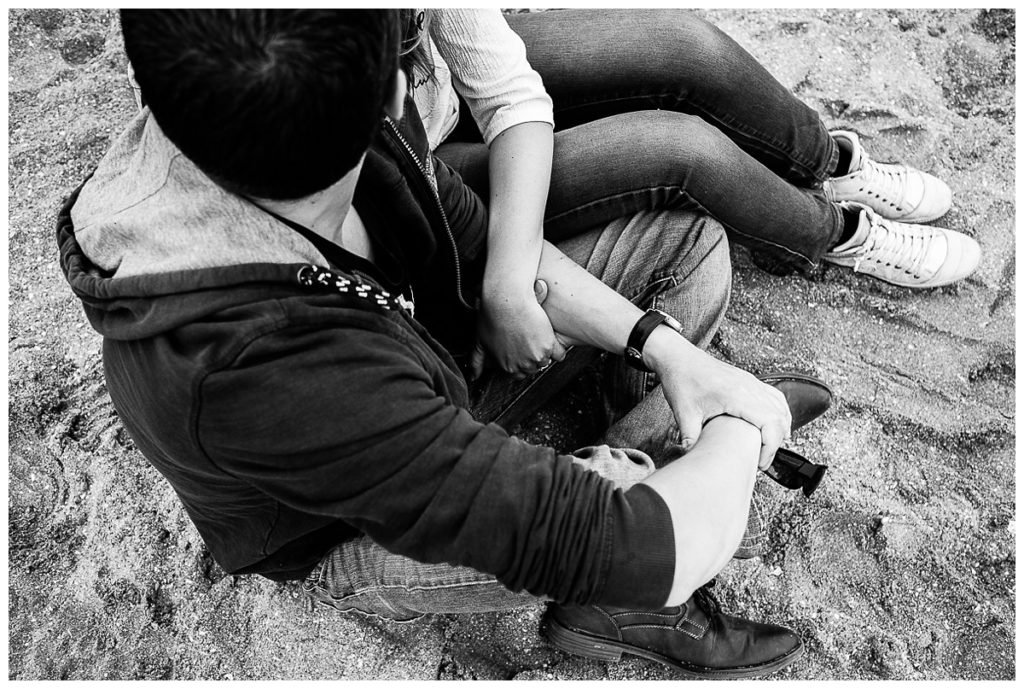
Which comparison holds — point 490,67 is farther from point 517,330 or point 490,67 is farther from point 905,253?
point 905,253

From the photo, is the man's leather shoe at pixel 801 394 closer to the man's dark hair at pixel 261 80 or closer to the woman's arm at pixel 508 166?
the woman's arm at pixel 508 166

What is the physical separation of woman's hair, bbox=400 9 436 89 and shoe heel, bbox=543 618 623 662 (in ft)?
3.81

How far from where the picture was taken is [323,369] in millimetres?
932

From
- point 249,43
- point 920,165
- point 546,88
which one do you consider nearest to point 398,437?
point 249,43

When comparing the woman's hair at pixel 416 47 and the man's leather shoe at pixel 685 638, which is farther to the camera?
the man's leather shoe at pixel 685 638

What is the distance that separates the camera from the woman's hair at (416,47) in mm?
1446

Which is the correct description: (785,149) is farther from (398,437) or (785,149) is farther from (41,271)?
(41,271)

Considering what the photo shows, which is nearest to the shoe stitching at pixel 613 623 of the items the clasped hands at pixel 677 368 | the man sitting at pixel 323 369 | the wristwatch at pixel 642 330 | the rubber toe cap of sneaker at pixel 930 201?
the man sitting at pixel 323 369

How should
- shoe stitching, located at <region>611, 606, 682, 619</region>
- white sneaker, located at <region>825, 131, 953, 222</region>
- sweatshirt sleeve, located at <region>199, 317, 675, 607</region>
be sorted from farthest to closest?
white sneaker, located at <region>825, 131, 953, 222</region> → shoe stitching, located at <region>611, 606, 682, 619</region> → sweatshirt sleeve, located at <region>199, 317, 675, 607</region>

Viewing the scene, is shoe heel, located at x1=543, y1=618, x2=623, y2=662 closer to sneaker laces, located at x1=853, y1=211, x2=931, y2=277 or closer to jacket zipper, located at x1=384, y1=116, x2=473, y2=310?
jacket zipper, located at x1=384, y1=116, x2=473, y2=310

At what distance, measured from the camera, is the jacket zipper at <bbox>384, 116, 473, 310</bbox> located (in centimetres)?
130

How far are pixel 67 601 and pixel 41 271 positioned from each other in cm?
87

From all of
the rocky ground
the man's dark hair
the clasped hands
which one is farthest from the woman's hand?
the man's dark hair

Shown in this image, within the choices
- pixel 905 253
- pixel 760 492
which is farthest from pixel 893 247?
pixel 760 492
